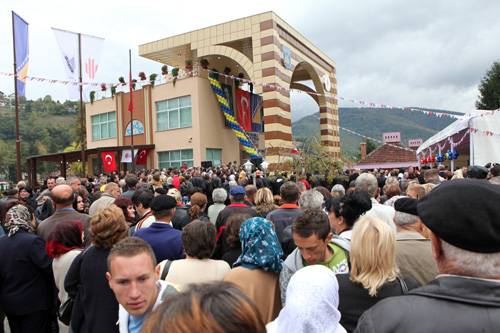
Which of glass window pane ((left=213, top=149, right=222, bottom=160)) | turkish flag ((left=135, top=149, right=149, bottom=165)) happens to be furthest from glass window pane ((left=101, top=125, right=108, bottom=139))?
glass window pane ((left=213, top=149, right=222, bottom=160))

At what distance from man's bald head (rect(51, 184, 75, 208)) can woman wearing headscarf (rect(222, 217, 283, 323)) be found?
289cm

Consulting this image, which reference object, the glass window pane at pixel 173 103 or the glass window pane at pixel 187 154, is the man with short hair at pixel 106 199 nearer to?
the glass window pane at pixel 187 154

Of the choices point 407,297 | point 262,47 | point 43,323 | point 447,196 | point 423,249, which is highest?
point 262,47

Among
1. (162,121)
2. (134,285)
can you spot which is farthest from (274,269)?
(162,121)

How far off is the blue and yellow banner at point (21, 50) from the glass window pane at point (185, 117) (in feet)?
36.5

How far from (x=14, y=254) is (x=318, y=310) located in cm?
330

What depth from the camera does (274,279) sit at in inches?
101

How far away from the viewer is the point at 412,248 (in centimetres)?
270

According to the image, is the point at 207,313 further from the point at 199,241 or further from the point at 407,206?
the point at 407,206

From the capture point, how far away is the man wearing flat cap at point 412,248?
2564 millimetres

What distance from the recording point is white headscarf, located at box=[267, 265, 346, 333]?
60.5 inches

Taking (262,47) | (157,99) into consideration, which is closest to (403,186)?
(262,47)

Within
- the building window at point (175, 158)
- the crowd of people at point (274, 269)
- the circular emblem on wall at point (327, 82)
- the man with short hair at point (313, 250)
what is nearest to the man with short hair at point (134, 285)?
the crowd of people at point (274, 269)

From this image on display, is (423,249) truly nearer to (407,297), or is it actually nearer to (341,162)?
(407,297)
